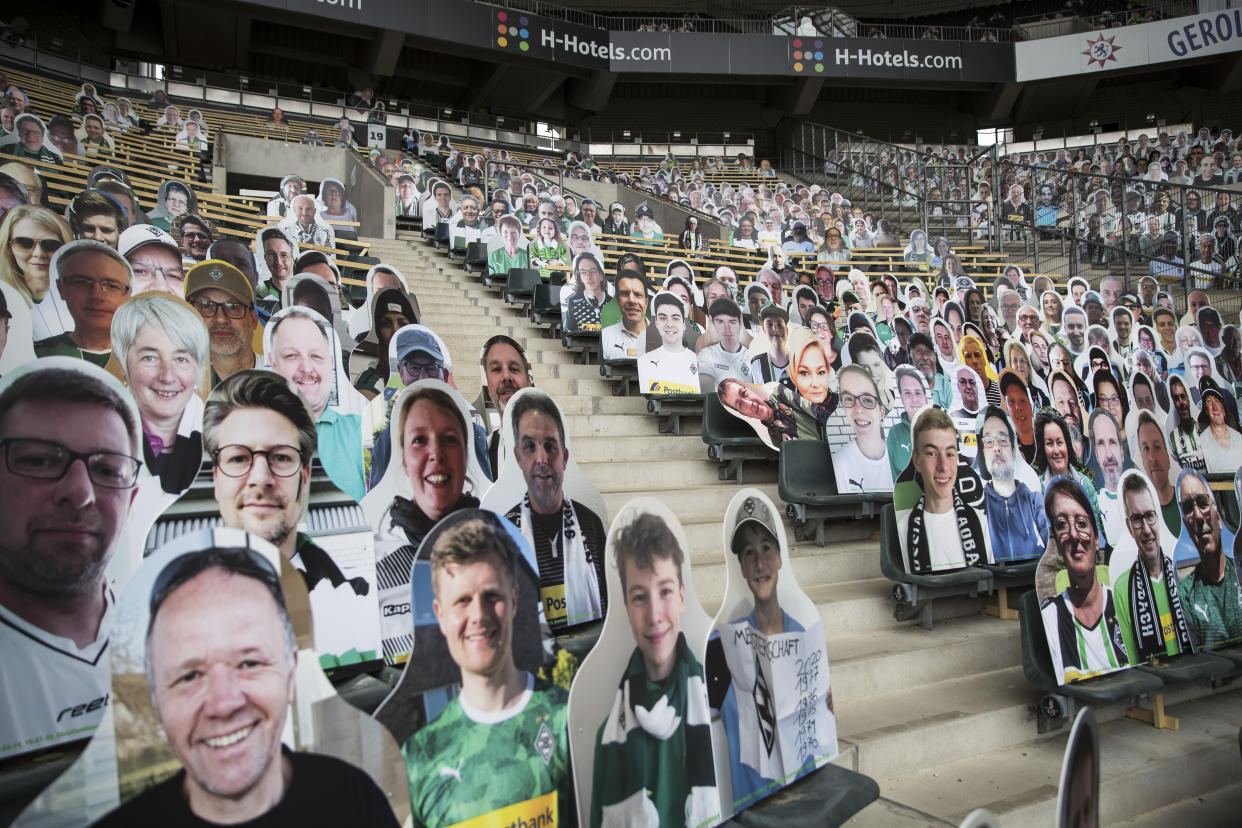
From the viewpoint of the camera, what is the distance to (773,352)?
19.3 ft

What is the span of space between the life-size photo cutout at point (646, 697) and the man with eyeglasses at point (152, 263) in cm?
276

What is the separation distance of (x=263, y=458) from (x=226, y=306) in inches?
61.6


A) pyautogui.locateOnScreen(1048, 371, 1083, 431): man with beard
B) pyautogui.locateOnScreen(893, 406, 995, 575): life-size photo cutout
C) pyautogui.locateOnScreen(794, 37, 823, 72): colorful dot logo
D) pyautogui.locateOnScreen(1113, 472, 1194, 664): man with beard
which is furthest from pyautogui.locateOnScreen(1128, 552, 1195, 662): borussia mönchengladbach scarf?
pyautogui.locateOnScreen(794, 37, 823, 72): colorful dot logo

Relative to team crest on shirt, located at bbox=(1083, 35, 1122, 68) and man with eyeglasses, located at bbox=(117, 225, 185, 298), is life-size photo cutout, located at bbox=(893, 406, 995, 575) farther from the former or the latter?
team crest on shirt, located at bbox=(1083, 35, 1122, 68)

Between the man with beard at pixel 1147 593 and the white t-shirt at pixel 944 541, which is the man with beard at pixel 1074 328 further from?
the white t-shirt at pixel 944 541

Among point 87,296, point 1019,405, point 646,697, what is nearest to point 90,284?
point 87,296

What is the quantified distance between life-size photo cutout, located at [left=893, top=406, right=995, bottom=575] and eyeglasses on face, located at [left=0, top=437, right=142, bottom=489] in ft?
10.1

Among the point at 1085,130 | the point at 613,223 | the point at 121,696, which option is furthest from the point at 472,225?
the point at 1085,130

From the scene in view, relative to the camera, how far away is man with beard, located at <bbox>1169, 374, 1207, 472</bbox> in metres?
5.43

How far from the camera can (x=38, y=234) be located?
3.23 m

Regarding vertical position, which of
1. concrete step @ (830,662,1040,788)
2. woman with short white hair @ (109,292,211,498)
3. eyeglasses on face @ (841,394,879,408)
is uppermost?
woman with short white hair @ (109,292,211,498)

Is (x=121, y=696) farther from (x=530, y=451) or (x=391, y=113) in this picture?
(x=391, y=113)

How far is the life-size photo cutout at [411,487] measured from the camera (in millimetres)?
2352

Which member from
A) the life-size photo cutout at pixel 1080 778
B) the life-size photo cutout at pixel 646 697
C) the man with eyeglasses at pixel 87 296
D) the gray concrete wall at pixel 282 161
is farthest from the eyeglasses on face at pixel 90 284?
the gray concrete wall at pixel 282 161
